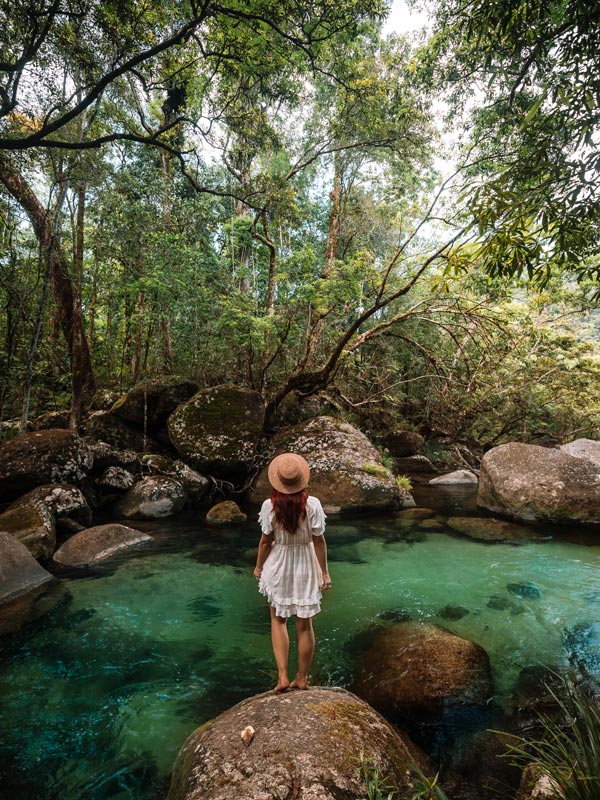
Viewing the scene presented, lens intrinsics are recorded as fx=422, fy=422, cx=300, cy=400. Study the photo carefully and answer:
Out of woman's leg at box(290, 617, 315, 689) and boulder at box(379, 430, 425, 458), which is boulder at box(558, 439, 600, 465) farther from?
woman's leg at box(290, 617, 315, 689)

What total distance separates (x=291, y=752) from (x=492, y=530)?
7248mm

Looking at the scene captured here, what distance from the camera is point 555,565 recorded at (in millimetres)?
6727

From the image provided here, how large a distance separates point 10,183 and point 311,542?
38.8 feet

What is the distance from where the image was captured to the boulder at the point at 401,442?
16.6 metres

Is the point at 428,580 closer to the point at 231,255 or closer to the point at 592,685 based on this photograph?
the point at 592,685

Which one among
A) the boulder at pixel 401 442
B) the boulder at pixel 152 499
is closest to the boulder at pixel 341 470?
the boulder at pixel 152 499

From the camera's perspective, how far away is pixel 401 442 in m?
16.6

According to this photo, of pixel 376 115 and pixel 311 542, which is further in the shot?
pixel 376 115

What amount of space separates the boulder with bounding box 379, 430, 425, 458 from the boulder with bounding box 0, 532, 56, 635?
41.6ft

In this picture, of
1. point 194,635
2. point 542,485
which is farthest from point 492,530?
point 194,635

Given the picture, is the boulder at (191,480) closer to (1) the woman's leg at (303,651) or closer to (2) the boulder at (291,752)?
(1) the woman's leg at (303,651)

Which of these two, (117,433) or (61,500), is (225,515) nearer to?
(61,500)

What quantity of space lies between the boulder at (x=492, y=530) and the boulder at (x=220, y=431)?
5.17m

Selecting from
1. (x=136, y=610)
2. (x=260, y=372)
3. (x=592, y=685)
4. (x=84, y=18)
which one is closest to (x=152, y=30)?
(x=84, y=18)
